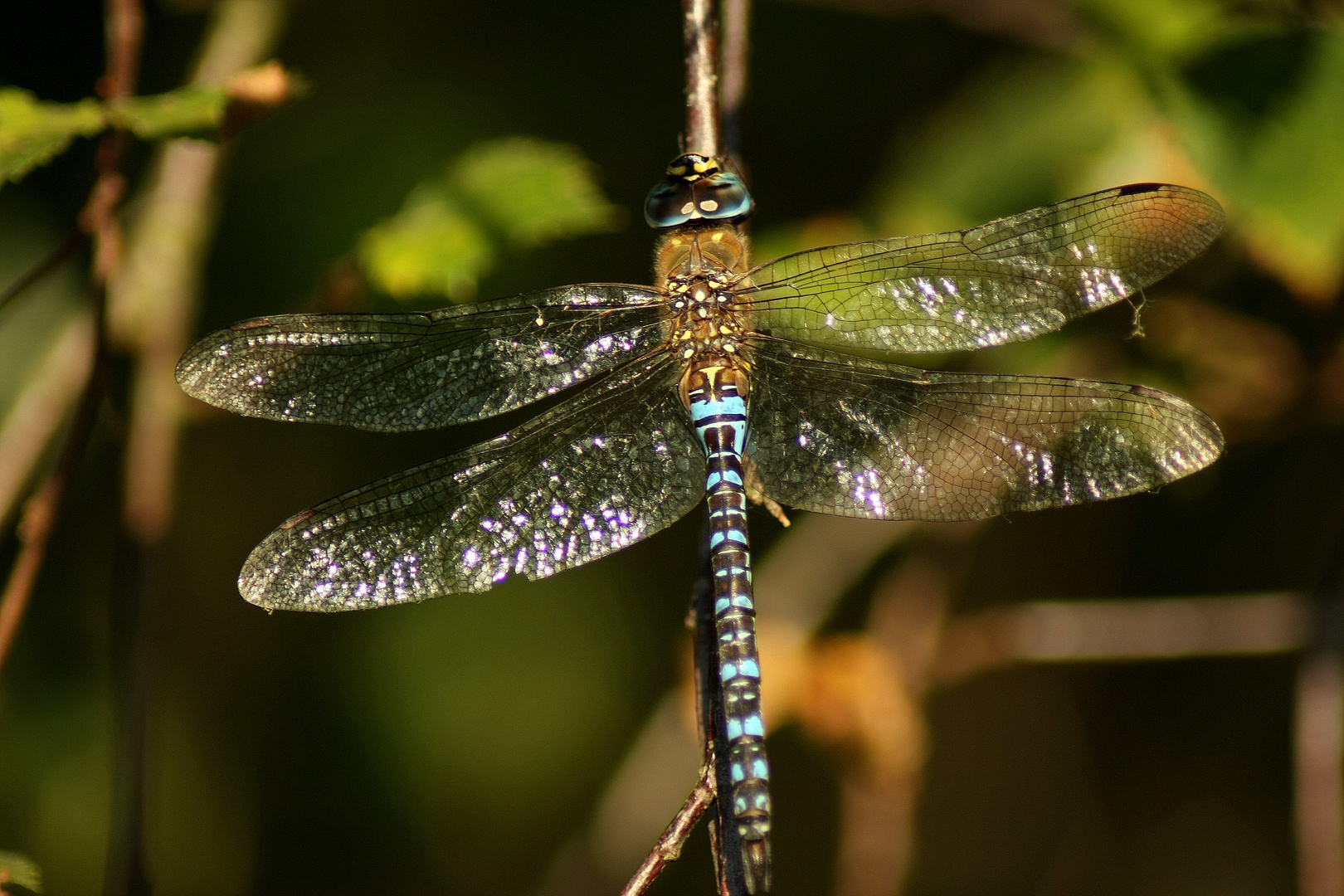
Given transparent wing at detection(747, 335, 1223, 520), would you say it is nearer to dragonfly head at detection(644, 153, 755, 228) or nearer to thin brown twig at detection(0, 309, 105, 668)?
dragonfly head at detection(644, 153, 755, 228)

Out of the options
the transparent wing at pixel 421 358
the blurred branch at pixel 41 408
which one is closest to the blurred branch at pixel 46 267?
the transparent wing at pixel 421 358

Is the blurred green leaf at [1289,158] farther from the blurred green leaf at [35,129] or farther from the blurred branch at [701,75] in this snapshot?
the blurred green leaf at [35,129]

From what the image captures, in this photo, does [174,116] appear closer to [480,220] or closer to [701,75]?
[480,220]

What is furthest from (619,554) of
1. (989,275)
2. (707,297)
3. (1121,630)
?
(989,275)

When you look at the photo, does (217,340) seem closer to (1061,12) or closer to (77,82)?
(77,82)

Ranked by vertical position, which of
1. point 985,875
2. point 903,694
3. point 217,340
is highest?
point 217,340

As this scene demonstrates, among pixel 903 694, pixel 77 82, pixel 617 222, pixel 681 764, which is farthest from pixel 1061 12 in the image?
pixel 77 82
